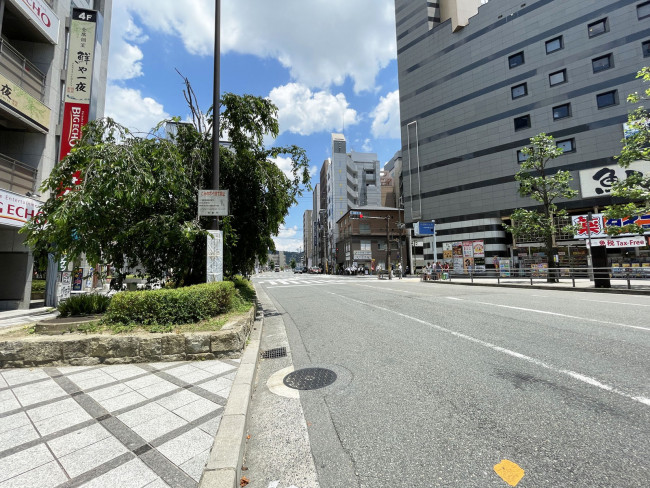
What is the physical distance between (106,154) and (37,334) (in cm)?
363

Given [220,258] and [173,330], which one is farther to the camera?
[220,258]

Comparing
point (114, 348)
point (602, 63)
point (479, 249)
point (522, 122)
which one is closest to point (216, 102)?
point (114, 348)

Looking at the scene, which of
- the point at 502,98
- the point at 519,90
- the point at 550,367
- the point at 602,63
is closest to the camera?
the point at 550,367

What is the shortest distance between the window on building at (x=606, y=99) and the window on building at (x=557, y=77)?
3.81m

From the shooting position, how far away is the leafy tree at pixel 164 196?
19.6 ft

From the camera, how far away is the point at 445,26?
38.6 meters

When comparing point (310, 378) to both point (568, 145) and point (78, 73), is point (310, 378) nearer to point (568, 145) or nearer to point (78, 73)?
point (78, 73)

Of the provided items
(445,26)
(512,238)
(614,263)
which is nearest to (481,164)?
(512,238)

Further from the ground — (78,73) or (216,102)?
(78,73)

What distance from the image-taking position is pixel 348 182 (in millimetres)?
83688

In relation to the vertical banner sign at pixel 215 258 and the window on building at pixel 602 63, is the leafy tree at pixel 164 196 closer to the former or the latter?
the vertical banner sign at pixel 215 258

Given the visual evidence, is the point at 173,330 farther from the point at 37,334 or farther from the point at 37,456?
the point at 37,456

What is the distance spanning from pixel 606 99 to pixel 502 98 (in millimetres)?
9063

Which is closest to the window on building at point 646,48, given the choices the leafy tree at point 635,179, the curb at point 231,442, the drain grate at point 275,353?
the leafy tree at point 635,179
